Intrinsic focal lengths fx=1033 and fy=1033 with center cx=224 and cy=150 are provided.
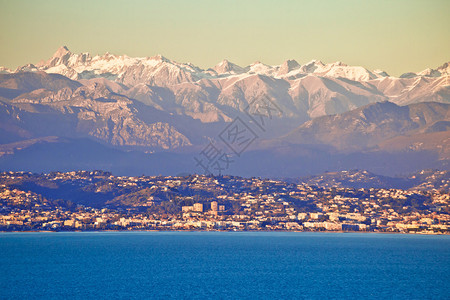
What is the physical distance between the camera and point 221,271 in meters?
144

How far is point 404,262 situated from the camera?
159m

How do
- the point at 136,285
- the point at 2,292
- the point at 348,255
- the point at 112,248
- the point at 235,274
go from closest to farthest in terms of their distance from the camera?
1. the point at 2,292
2. the point at 136,285
3. the point at 235,274
4. the point at 348,255
5. the point at 112,248

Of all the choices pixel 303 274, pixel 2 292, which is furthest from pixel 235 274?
pixel 2 292

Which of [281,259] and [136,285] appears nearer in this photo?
[136,285]

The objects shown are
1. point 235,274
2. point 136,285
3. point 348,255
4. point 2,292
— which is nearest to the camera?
point 2,292

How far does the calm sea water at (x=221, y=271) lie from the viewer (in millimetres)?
Result: 121812

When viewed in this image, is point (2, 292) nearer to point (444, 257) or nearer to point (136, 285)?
point (136, 285)

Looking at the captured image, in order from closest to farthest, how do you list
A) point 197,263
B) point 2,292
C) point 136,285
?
point 2,292, point 136,285, point 197,263

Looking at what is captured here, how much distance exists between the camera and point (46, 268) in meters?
146

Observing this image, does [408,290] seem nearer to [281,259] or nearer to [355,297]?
[355,297]

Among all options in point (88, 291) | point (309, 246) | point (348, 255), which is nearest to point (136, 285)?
point (88, 291)

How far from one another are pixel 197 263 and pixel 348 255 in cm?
2929

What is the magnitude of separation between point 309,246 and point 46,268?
6432 cm

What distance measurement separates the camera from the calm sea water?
12181cm
